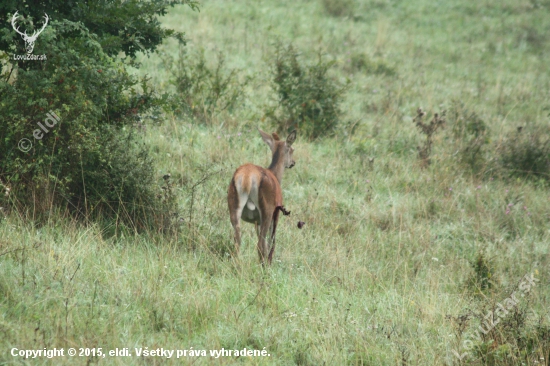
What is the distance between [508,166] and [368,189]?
10.7 feet

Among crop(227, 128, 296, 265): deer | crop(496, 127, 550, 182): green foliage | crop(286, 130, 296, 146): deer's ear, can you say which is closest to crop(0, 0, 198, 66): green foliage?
crop(286, 130, 296, 146): deer's ear

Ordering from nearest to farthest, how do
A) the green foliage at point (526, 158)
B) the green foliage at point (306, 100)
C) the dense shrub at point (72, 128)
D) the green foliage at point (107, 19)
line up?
1. the dense shrub at point (72, 128)
2. the green foliage at point (107, 19)
3. the green foliage at point (526, 158)
4. the green foliage at point (306, 100)

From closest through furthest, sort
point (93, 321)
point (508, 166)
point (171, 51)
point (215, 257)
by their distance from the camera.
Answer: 1. point (93, 321)
2. point (215, 257)
3. point (508, 166)
4. point (171, 51)

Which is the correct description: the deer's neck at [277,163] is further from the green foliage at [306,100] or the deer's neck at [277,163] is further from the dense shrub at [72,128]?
the green foliage at [306,100]

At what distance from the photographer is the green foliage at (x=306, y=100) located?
35.3 feet

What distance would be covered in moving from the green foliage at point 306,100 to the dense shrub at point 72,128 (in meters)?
4.38

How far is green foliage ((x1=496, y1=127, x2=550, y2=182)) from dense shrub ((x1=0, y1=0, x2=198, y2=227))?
22.3 feet

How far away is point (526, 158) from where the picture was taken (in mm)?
10758

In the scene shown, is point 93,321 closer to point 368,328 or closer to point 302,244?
point 368,328

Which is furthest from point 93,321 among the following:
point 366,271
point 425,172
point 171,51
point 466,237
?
point 171,51

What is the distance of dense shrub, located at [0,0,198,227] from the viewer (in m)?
5.98

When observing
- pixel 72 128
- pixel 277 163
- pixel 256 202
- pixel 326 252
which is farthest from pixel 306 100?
pixel 72 128

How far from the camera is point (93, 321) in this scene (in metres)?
4.17

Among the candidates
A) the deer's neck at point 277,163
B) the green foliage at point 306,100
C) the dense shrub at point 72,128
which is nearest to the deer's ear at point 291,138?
the deer's neck at point 277,163
